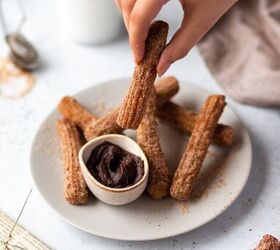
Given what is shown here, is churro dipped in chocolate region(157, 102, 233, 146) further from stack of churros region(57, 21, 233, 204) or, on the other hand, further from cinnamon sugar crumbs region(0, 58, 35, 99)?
cinnamon sugar crumbs region(0, 58, 35, 99)

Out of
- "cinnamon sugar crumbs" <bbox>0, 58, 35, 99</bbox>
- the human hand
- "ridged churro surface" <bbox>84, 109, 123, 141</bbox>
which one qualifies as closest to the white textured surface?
"cinnamon sugar crumbs" <bbox>0, 58, 35, 99</bbox>

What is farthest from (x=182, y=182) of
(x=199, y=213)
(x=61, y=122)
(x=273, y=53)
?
(x=273, y=53)

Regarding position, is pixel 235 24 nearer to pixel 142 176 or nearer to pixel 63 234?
pixel 142 176

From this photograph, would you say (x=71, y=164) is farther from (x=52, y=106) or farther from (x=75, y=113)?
(x=52, y=106)

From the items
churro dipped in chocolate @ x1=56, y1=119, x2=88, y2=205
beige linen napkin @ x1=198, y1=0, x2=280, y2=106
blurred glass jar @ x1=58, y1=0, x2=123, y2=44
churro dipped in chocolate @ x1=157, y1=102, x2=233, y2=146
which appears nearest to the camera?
churro dipped in chocolate @ x1=56, y1=119, x2=88, y2=205

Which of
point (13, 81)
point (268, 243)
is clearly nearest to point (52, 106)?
point (13, 81)

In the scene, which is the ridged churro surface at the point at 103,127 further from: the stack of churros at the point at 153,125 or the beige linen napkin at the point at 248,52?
the beige linen napkin at the point at 248,52
